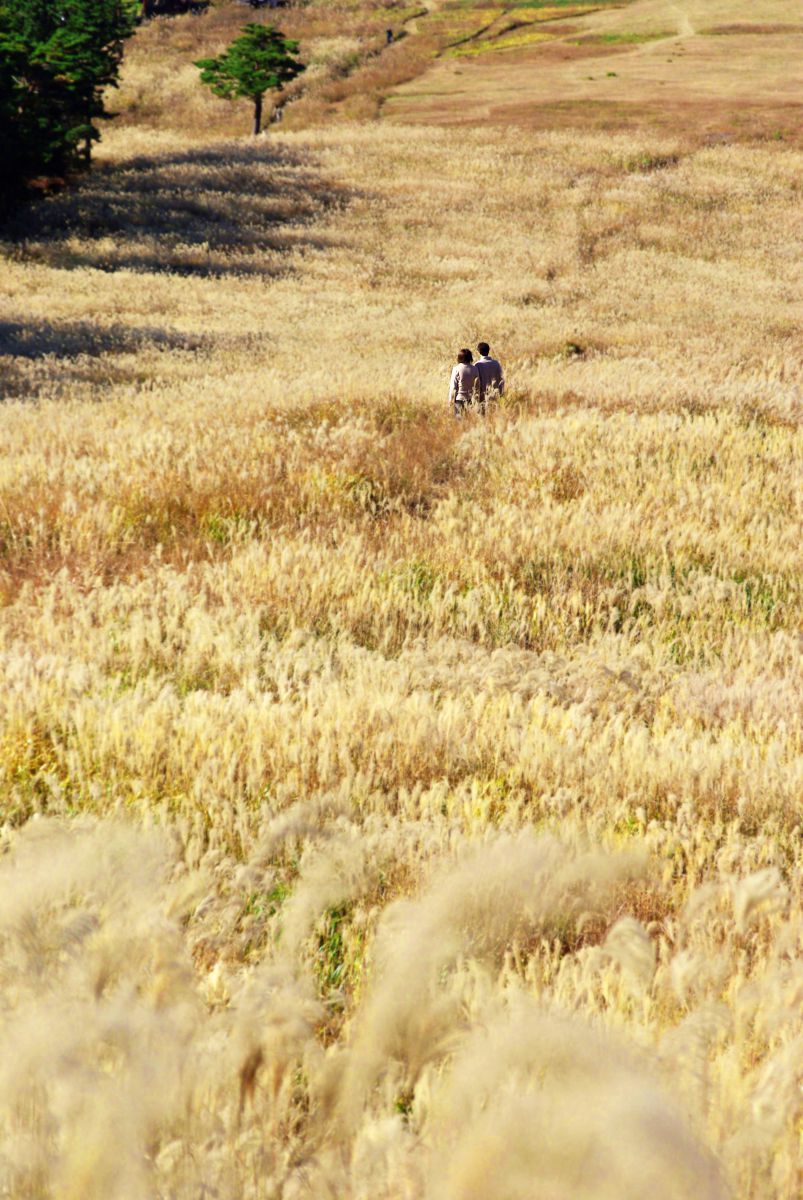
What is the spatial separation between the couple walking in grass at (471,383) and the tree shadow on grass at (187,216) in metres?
22.1

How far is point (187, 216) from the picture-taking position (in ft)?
132

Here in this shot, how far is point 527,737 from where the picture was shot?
3711 mm

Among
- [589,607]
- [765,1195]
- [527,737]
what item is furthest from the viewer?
[589,607]

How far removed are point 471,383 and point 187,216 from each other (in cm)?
3241

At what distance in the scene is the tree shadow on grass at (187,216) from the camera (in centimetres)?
3322

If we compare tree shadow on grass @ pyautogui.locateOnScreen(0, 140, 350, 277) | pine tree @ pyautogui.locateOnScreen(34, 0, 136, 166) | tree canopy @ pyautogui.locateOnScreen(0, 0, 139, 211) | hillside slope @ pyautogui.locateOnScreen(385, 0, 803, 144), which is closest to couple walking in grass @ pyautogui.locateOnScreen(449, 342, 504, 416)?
tree shadow on grass @ pyautogui.locateOnScreen(0, 140, 350, 277)

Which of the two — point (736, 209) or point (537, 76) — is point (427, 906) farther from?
point (537, 76)

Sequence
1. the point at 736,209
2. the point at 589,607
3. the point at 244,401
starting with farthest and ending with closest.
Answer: the point at 736,209, the point at 244,401, the point at 589,607

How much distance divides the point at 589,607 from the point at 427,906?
350 cm

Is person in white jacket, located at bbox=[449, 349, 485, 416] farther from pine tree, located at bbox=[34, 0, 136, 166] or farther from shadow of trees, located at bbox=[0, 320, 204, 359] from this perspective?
pine tree, located at bbox=[34, 0, 136, 166]

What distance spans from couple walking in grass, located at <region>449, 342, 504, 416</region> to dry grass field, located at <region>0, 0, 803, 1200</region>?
379 mm

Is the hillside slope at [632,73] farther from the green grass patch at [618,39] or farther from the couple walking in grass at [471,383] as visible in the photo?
A: the couple walking in grass at [471,383]

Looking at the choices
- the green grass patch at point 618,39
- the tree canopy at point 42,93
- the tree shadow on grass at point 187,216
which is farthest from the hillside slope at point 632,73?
the tree canopy at point 42,93

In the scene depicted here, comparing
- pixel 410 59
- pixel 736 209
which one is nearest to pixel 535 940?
pixel 736 209
